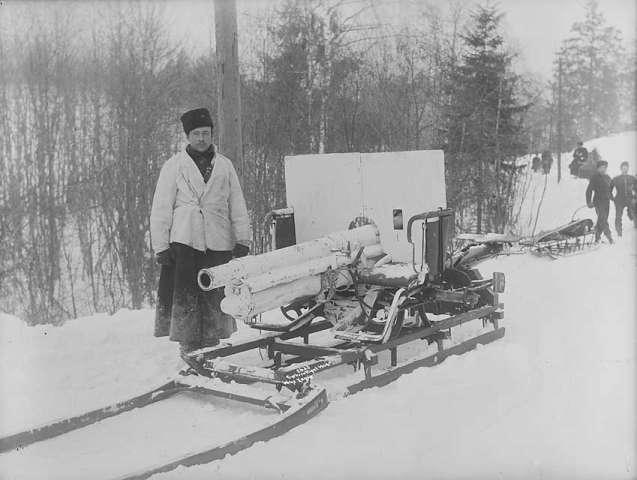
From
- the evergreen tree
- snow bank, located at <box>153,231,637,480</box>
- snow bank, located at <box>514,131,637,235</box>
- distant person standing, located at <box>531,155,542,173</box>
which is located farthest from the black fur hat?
the evergreen tree

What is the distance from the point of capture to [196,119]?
574 cm

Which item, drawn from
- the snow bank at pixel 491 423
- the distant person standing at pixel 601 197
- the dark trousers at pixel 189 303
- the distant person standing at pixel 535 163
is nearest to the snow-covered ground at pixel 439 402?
the snow bank at pixel 491 423

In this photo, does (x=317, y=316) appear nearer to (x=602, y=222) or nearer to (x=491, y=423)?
(x=491, y=423)

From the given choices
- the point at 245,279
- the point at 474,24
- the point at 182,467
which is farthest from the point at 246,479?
the point at 474,24

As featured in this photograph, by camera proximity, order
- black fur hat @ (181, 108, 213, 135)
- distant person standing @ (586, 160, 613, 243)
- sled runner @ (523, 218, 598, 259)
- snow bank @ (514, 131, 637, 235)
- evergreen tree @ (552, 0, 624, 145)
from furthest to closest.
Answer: evergreen tree @ (552, 0, 624, 145), snow bank @ (514, 131, 637, 235), distant person standing @ (586, 160, 613, 243), sled runner @ (523, 218, 598, 259), black fur hat @ (181, 108, 213, 135)

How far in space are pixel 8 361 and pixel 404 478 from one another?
372 cm

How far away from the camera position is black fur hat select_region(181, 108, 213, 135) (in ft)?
18.8

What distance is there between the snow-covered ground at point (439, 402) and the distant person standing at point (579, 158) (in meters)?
26.4

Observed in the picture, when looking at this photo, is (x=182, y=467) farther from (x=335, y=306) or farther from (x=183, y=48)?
(x=183, y=48)

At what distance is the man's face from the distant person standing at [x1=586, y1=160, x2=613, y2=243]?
1082 centimetres

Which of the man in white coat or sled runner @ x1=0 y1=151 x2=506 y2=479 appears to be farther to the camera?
the man in white coat

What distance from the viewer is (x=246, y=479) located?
3709 millimetres

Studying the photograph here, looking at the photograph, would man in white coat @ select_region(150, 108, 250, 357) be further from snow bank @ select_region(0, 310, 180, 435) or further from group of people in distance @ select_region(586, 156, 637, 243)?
group of people in distance @ select_region(586, 156, 637, 243)

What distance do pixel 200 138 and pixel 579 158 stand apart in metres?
29.8
